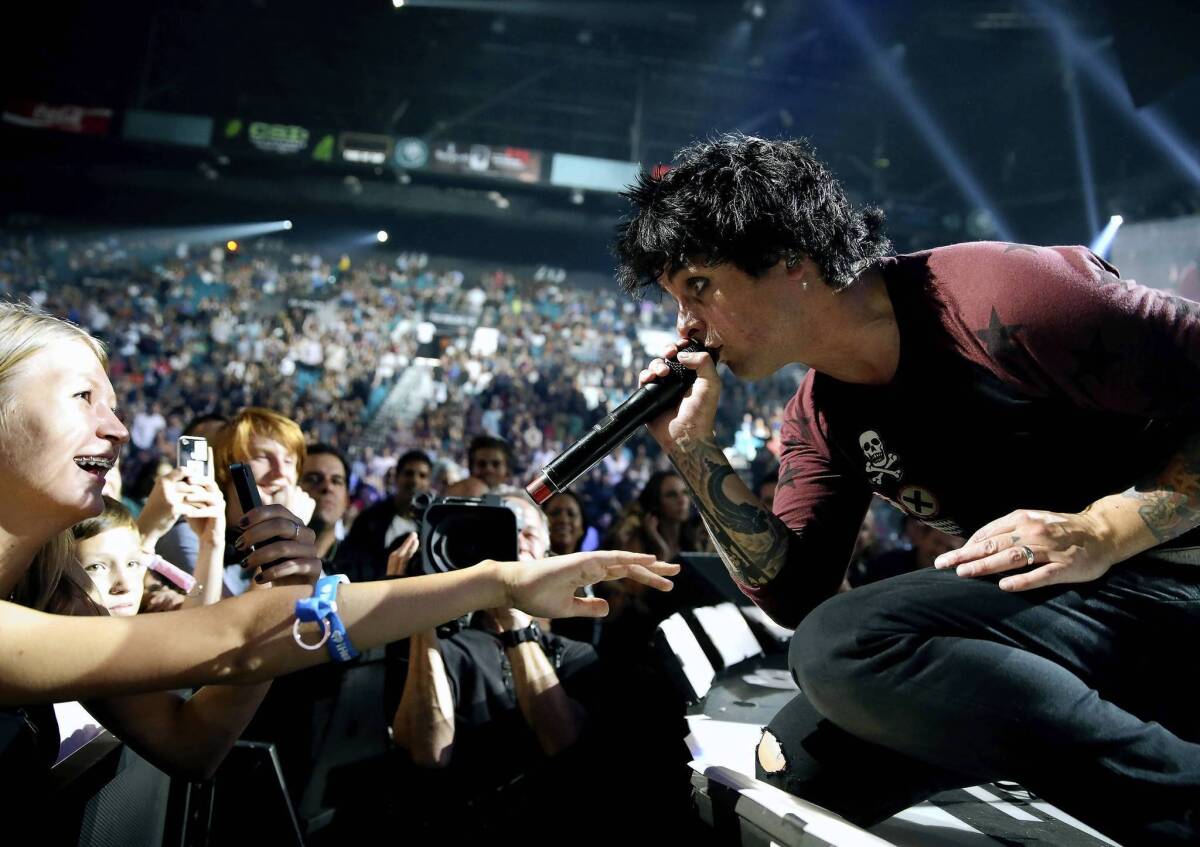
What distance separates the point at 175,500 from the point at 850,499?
1585mm

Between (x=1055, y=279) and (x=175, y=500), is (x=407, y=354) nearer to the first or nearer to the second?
(x=175, y=500)

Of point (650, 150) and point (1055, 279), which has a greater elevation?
point (650, 150)

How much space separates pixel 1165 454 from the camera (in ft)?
4.69

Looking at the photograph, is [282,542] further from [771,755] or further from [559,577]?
[771,755]

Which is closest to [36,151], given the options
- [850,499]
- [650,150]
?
[650,150]

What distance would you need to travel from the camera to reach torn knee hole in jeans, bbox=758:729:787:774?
1.61 m

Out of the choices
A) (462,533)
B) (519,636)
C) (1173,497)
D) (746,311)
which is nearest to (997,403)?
(1173,497)

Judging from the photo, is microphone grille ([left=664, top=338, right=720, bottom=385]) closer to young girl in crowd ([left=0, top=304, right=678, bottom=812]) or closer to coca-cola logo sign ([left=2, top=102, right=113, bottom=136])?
young girl in crowd ([left=0, top=304, right=678, bottom=812])

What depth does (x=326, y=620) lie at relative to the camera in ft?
3.68

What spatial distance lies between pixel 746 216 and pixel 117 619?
124 centimetres

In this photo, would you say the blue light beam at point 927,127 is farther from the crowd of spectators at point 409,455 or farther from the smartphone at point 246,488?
the smartphone at point 246,488

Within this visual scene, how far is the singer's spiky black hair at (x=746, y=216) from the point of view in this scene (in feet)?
5.51

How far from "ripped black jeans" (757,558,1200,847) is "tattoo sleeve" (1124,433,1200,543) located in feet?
0.28

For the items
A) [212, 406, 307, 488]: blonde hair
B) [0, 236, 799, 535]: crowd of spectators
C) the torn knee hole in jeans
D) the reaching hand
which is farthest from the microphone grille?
[0, 236, 799, 535]: crowd of spectators
